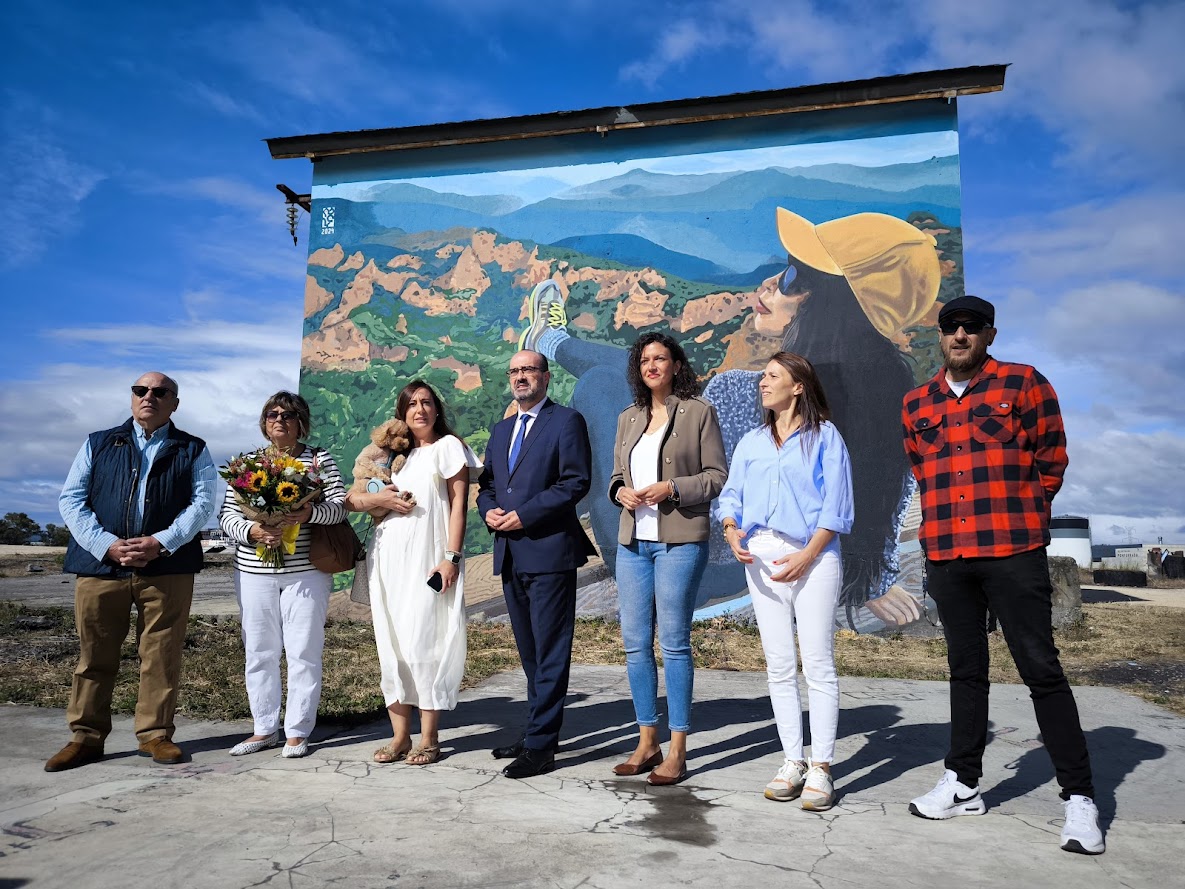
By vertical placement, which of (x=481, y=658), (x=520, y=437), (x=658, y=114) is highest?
(x=658, y=114)

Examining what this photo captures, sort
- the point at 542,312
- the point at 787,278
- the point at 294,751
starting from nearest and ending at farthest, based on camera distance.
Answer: the point at 294,751 → the point at 787,278 → the point at 542,312

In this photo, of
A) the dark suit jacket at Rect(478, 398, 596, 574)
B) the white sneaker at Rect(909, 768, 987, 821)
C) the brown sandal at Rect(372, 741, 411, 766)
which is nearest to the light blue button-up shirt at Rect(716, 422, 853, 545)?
the dark suit jacket at Rect(478, 398, 596, 574)

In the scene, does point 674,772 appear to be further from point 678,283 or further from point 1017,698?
point 678,283

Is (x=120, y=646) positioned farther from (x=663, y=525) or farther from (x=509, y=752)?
(x=663, y=525)

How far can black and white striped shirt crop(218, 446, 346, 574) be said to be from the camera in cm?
463

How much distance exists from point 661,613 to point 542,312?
6.80m

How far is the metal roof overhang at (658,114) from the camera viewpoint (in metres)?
9.45

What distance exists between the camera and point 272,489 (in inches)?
175

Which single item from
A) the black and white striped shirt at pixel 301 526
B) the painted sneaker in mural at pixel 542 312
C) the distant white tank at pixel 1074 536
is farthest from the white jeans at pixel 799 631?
the distant white tank at pixel 1074 536

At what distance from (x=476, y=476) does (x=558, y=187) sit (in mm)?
6769

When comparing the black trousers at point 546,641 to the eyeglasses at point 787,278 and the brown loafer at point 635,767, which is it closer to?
the brown loafer at point 635,767

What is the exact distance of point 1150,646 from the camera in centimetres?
907

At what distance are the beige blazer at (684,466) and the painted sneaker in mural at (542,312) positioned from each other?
607cm

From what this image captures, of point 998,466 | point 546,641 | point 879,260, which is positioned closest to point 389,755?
point 546,641
